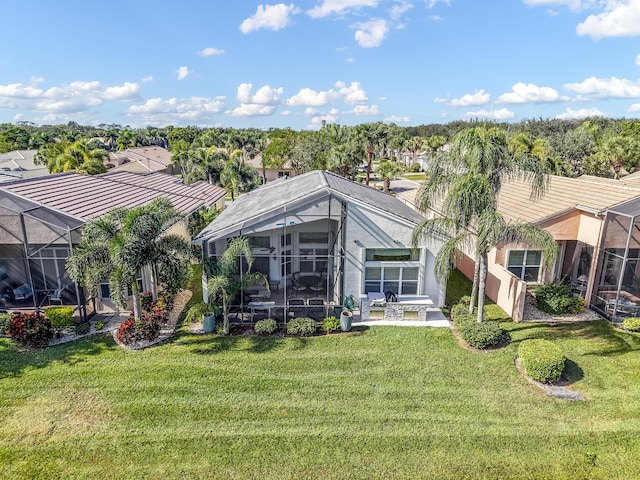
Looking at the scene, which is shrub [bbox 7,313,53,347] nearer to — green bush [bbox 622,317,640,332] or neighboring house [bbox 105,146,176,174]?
green bush [bbox 622,317,640,332]

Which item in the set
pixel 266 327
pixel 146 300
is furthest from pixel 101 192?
pixel 266 327

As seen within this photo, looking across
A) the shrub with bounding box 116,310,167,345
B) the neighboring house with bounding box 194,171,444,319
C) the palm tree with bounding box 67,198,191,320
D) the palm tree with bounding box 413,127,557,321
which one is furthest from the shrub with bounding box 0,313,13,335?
the palm tree with bounding box 413,127,557,321

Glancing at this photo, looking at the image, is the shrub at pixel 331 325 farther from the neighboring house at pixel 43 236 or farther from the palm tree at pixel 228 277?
the neighboring house at pixel 43 236

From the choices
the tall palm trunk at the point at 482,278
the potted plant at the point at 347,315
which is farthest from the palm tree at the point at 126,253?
the tall palm trunk at the point at 482,278

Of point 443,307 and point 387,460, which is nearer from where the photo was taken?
point 387,460

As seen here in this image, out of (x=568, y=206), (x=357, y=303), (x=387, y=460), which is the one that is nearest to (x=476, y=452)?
(x=387, y=460)

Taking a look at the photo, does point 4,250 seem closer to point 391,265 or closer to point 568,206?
point 391,265
